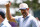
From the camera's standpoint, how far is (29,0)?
2392 centimetres

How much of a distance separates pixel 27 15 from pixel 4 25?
2.09 feet

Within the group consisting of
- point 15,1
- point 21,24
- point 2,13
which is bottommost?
point 15,1

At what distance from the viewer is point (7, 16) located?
16.4 ft

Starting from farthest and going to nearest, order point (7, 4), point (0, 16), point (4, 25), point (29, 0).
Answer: point (29, 0), point (7, 4), point (0, 16), point (4, 25)

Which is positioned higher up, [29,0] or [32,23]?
[32,23]

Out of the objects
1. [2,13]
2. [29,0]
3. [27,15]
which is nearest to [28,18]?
[27,15]

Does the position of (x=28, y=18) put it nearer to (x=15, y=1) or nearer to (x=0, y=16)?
(x=0, y=16)

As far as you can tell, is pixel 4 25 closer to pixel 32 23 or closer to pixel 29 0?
pixel 32 23

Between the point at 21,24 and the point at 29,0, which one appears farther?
the point at 29,0

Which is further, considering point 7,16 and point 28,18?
point 7,16

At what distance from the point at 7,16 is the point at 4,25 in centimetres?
87

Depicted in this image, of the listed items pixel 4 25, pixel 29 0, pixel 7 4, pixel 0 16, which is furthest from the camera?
pixel 29 0

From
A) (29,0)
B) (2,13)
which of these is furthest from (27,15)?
(29,0)

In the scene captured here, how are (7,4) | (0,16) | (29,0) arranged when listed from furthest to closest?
(29,0), (7,4), (0,16)
